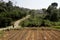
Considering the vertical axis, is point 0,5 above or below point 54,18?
above

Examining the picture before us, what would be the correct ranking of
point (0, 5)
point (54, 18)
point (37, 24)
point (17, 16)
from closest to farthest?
1. point (37, 24)
2. point (54, 18)
3. point (17, 16)
4. point (0, 5)

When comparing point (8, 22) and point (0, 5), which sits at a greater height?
point (0, 5)

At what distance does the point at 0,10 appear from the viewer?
60.5 m

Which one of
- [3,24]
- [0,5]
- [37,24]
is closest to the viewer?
[37,24]

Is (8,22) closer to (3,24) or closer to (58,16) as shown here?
(3,24)

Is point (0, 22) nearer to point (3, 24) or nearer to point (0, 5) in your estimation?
point (3, 24)

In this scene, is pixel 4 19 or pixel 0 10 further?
pixel 0 10

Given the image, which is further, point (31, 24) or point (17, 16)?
point (17, 16)

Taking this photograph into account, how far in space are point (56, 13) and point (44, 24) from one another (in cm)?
1477

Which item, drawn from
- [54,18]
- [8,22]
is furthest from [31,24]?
[54,18]

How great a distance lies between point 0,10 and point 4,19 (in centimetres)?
1530

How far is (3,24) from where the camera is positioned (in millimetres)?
44969

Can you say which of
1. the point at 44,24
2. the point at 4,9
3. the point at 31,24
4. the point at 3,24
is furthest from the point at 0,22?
the point at 4,9

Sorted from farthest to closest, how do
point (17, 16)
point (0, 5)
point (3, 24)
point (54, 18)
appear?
point (0, 5) → point (17, 16) → point (54, 18) → point (3, 24)
